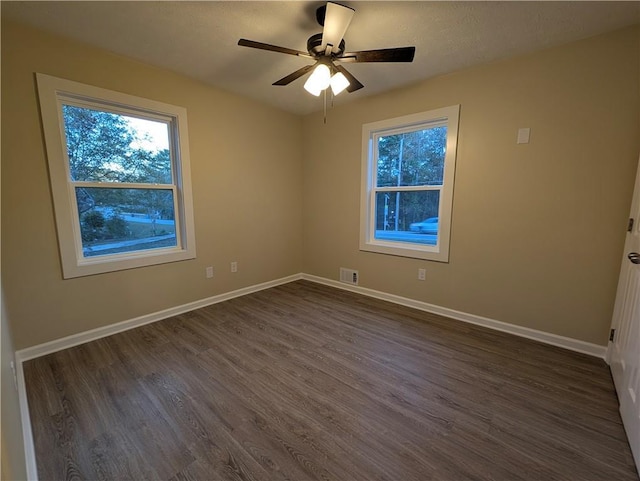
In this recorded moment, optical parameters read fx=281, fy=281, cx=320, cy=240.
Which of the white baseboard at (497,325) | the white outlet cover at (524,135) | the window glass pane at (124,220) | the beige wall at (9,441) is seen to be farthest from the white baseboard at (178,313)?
Answer: the white outlet cover at (524,135)

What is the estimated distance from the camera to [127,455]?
1364mm

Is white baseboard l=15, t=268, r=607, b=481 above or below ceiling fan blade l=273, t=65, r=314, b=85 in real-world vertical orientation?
below

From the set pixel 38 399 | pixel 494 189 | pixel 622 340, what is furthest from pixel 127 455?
pixel 494 189

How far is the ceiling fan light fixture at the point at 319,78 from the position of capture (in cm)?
197

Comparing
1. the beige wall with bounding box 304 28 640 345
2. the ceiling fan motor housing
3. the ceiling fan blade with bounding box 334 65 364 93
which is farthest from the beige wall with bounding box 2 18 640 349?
the ceiling fan motor housing

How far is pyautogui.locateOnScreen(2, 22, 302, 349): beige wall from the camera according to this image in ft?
6.68

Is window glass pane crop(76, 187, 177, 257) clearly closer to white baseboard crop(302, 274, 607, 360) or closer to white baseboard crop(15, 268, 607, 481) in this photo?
white baseboard crop(15, 268, 607, 481)

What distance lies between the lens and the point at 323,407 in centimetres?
168

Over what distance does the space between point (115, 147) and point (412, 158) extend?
295 centimetres

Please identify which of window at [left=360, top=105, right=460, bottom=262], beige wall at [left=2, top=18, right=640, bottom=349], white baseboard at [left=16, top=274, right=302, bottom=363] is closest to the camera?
beige wall at [left=2, top=18, right=640, bottom=349]

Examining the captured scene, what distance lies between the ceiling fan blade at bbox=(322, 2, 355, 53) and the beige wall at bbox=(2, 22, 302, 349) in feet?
5.69

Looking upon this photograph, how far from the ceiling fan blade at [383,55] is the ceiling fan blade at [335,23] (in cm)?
12

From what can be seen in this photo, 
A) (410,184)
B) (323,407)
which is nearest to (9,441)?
(323,407)

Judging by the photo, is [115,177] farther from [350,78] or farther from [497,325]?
[497,325]
